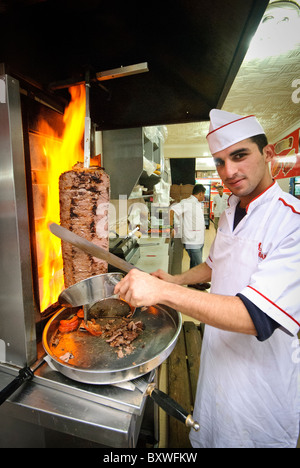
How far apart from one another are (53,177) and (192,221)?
16.5ft

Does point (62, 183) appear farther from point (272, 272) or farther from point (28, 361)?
point (272, 272)

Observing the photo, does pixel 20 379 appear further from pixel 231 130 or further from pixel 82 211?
pixel 231 130

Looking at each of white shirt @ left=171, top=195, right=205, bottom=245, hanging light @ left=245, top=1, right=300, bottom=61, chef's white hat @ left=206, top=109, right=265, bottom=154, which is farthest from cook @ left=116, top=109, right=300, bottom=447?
white shirt @ left=171, top=195, right=205, bottom=245

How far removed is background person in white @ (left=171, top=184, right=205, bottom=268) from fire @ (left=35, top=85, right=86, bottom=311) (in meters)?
4.67

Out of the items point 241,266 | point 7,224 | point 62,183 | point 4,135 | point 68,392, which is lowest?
point 68,392

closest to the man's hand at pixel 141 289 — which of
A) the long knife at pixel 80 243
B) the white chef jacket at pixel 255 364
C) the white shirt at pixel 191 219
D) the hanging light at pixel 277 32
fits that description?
the long knife at pixel 80 243

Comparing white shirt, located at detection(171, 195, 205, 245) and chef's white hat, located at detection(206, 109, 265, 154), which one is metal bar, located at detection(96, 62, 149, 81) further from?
white shirt, located at detection(171, 195, 205, 245)

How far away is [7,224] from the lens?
37.9 inches

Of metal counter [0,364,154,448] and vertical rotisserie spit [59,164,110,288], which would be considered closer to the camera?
metal counter [0,364,154,448]

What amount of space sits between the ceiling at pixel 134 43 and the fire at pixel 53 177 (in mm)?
143

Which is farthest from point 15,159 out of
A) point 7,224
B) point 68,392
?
point 68,392

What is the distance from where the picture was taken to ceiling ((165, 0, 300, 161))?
328 centimetres

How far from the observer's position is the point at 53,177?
4.52 feet

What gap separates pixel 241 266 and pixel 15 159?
1236 millimetres
